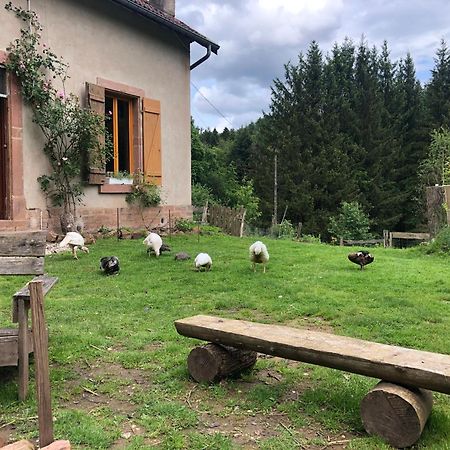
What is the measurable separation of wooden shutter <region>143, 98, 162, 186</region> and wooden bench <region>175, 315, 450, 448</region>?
902 centimetres

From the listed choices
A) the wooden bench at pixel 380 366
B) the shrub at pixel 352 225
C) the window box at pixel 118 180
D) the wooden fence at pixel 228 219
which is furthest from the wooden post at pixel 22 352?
the shrub at pixel 352 225

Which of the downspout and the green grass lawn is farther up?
the downspout

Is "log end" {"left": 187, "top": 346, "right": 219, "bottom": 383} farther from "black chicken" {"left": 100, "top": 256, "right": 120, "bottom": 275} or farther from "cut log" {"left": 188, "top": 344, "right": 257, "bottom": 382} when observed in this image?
"black chicken" {"left": 100, "top": 256, "right": 120, "bottom": 275}

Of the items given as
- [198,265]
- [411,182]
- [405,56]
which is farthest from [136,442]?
[405,56]

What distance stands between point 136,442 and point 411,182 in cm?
3262

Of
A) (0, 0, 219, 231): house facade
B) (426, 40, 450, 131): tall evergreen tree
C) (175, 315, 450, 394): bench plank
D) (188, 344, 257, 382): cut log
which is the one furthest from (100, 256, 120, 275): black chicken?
(426, 40, 450, 131): tall evergreen tree

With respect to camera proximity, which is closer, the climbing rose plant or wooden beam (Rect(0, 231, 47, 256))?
wooden beam (Rect(0, 231, 47, 256))

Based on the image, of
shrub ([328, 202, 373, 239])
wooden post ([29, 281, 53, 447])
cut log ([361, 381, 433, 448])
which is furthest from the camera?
shrub ([328, 202, 373, 239])

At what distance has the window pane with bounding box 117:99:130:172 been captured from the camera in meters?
11.6

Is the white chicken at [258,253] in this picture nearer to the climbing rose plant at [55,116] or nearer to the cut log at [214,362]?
the cut log at [214,362]

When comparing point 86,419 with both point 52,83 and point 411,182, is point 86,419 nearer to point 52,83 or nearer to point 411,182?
point 52,83

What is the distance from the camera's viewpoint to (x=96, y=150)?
33.7ft

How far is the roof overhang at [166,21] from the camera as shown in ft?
36.0

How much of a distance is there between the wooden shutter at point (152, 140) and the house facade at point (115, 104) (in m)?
0.02
